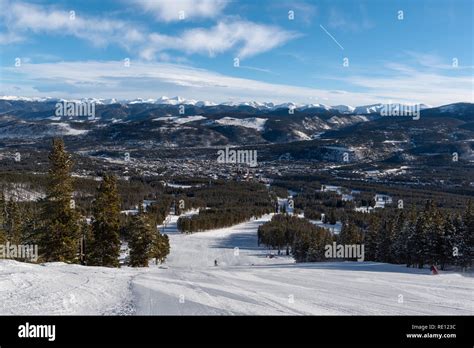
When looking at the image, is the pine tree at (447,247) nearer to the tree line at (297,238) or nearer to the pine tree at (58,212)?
the tree line at (297,238)

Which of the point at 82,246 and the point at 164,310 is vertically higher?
the point at 164,310

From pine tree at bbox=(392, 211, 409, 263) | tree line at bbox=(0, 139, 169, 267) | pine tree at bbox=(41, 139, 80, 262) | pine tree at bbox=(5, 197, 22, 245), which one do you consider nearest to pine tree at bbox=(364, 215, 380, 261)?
pine tree at bbox=(392, 211, 409, 263)

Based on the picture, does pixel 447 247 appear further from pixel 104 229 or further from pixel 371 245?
pixel 104 229

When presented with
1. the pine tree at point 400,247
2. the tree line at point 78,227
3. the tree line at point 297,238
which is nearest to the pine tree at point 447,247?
the pine tree at point 400,247

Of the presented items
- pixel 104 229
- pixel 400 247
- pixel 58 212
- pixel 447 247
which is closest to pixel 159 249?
pixel 104 229
